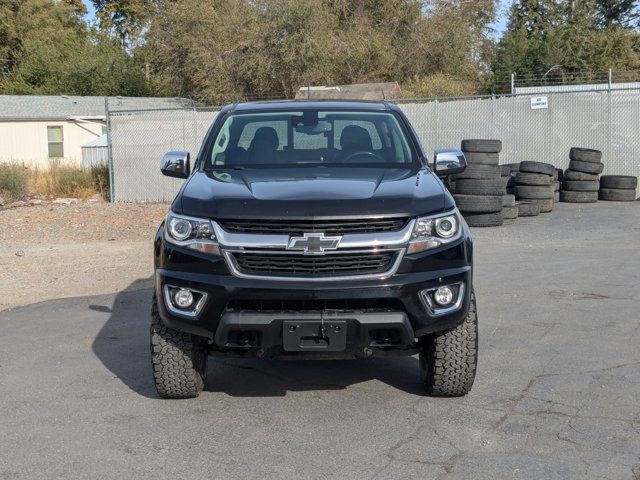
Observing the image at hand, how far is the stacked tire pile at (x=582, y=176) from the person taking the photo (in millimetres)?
19156

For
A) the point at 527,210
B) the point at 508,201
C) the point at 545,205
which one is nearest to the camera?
the point at 508,201

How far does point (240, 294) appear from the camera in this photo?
4.99 meters

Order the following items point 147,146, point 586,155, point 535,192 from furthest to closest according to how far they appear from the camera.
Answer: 1. point 147,146
2. point 586,155
3. point 535,192

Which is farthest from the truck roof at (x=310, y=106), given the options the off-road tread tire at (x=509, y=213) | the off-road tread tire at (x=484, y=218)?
the off-road tread tire at (x=509, y=213)

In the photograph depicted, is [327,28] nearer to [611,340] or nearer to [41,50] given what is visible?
[41,50]

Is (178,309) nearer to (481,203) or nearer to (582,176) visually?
(481,203)

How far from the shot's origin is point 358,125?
21.9ft

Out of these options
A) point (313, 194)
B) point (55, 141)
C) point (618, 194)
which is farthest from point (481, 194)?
point (55, 141)

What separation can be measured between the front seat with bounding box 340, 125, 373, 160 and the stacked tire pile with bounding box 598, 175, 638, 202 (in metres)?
14.3

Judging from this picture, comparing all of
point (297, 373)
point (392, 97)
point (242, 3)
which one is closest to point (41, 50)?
point (242, 3)

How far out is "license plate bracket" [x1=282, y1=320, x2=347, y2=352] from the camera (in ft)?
16.2

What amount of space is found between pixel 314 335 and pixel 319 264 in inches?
15.5

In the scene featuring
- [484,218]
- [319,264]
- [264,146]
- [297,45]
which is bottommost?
[484,218]

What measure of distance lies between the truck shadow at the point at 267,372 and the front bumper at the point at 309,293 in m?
0.90
